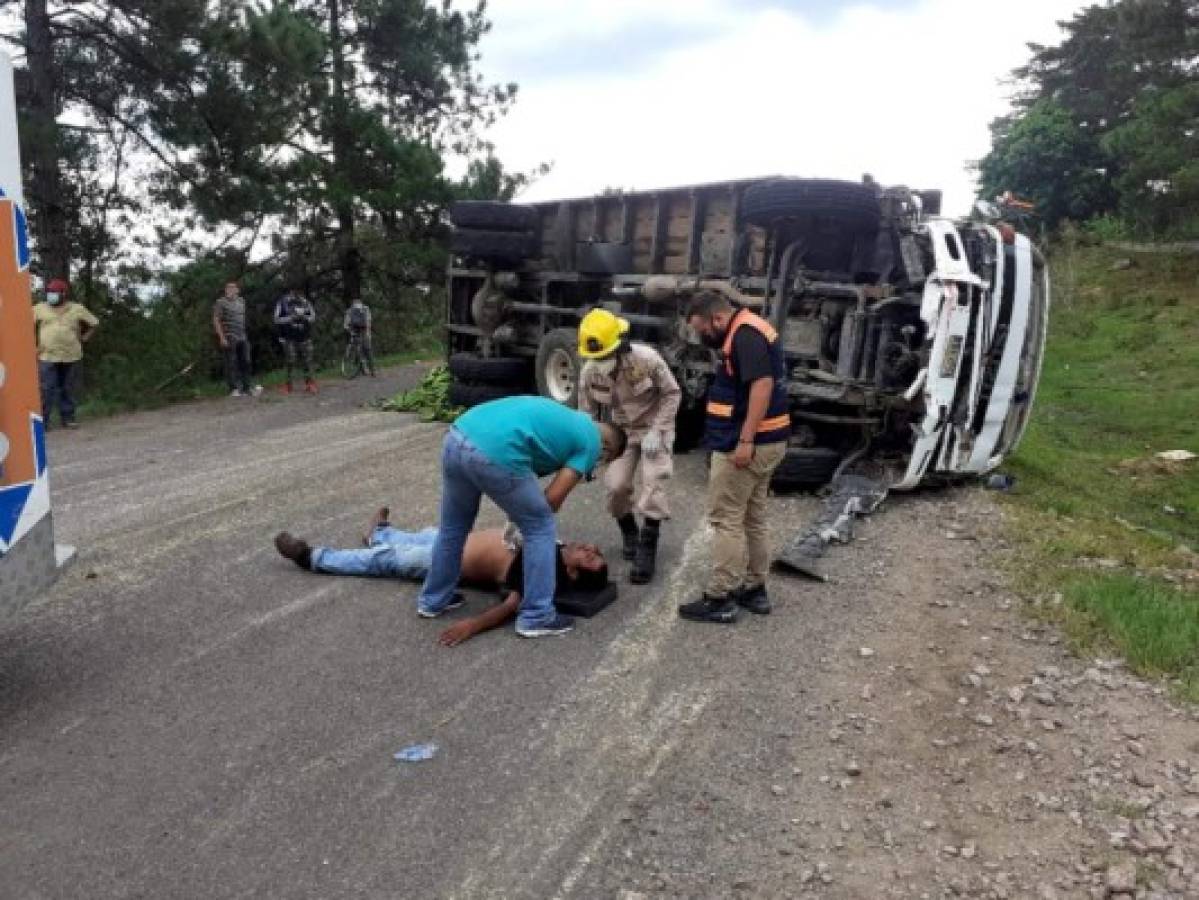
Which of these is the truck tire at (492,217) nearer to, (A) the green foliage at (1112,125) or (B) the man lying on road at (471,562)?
(B) the man lying on road at (471,562)

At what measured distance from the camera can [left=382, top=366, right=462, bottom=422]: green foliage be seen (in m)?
11.5

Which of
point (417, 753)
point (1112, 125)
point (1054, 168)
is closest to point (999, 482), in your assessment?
point (417, 753)

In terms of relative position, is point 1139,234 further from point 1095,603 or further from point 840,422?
point 1095,603

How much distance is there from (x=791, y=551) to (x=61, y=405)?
9445 millimetres

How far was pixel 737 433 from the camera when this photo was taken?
4.88 metres

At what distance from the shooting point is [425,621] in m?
4.90

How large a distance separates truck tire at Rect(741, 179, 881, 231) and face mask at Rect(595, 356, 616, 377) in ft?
8.61

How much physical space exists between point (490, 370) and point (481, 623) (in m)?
6.44

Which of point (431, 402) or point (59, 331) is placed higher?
point (59, 331)

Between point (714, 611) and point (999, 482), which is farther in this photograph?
point (999, 482)

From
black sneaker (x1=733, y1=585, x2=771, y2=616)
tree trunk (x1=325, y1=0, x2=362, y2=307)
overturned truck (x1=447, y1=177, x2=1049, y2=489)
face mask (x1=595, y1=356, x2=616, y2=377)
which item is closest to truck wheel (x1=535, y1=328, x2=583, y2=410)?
overturned truck (x1=447, y1=177, x2=1049, y2=489)

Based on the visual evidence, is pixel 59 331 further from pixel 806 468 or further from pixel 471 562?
pixel 806 468

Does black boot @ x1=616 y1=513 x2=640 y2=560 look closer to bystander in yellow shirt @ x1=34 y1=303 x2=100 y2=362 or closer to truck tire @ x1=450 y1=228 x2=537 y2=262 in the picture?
truck tire @ x1=450 y1=228 x2=537 y2=262

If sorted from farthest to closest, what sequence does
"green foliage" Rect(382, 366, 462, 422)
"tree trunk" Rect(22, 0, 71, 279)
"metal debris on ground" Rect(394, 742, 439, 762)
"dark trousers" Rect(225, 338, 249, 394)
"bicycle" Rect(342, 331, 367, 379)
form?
"bicycle" Rect(342, 331, 367, 379) → "dark trousers" Rect(225, 338, 249, 394) → "tree trunk" Rect(22, 0, 71, 279) → "green foliage" Rect(382, 366, 462, 422) → "metal debris on ground" Rect(394, 742, 439, 762)
